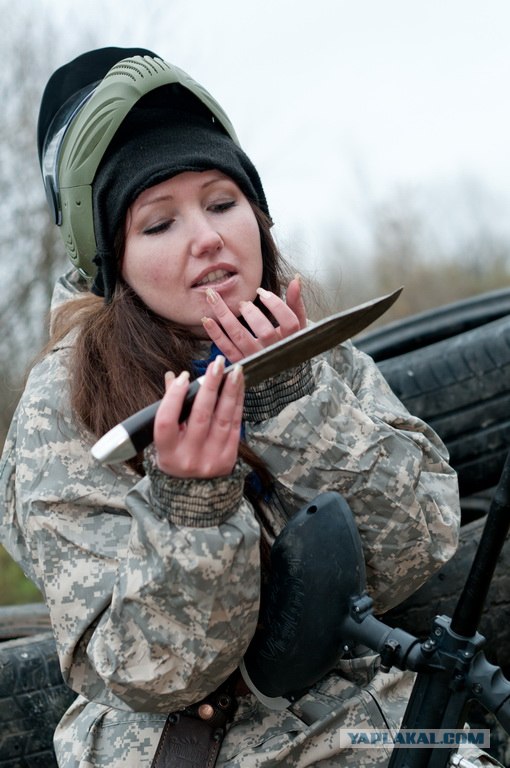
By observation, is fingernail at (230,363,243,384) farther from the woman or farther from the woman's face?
the woman's face

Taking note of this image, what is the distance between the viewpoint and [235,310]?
2363 millimetres

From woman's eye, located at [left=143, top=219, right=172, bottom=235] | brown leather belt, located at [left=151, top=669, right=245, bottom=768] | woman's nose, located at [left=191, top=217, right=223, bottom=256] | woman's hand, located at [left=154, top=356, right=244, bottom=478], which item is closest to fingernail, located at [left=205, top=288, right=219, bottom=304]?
woman's nose, located at [left=191, top=217, right=223, bottom=256]

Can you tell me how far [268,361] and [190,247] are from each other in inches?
28.0

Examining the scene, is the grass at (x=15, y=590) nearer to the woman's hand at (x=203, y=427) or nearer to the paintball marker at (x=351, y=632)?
the paintball marker at (x=351, y=632)

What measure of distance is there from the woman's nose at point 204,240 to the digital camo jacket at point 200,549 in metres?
0.34

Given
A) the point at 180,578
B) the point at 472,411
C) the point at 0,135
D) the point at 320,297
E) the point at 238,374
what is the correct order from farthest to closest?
the point at 0,135 → the point at 472,411 → the point at 320,297 → the point at 180,578 → the point at 238,374

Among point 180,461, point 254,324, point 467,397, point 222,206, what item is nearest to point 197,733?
point 180,461

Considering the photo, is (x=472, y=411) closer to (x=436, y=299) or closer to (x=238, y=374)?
(x=238, y=374)

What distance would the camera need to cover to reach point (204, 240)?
7.63 ft

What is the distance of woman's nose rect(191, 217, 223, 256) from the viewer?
2328 millimetres

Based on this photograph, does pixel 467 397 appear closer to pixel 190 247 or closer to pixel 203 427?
pixel 190 247

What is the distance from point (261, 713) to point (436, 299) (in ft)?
59.5

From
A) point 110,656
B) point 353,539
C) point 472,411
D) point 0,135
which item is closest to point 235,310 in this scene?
point 353,539

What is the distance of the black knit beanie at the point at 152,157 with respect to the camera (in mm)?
2389
